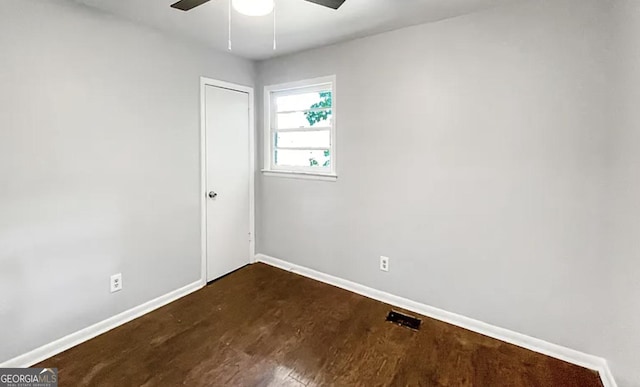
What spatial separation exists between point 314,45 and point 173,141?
1661 mm

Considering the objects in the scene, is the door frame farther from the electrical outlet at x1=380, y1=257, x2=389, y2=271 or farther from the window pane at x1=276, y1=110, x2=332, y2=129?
the electrical outlet at x1=380, y1=257, x2=389, y2=271

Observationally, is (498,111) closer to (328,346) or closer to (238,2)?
(238,2)

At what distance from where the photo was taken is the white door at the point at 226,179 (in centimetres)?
335

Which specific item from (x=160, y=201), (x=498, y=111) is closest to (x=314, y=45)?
(x=498, y=111)

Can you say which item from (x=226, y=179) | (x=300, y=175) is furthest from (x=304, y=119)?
(x=226, y=179)

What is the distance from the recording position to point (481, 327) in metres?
2.52

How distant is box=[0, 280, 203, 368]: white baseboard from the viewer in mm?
2107

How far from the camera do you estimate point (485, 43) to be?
2.34 meters

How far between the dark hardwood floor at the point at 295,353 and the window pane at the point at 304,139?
1.65m
